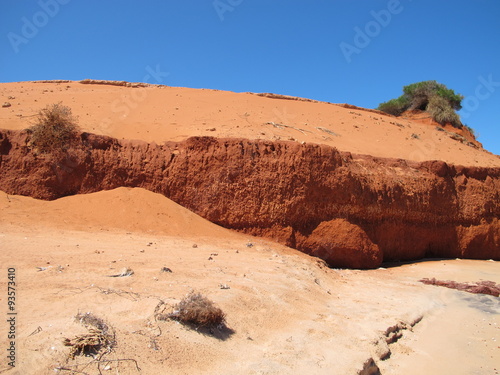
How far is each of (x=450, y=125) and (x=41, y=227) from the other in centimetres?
2799

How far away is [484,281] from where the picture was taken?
8625 millimetres

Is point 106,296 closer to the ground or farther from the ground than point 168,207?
closer to the ground

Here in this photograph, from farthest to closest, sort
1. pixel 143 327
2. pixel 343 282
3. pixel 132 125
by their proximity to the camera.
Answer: pixel 132 125
pixel 343 282
pixel 143 327

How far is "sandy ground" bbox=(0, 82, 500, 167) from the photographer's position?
1109 cm

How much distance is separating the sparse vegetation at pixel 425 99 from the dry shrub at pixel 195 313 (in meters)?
29.2

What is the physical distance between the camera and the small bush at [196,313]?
3.40m

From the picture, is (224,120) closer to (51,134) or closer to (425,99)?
(51,134)

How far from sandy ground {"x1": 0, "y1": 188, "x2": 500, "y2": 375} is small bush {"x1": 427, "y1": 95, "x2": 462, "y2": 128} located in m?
23.0

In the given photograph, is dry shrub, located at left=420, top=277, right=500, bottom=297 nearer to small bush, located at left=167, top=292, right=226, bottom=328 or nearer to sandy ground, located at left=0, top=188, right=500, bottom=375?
sandy ground, located at left=0, top=188, right=500, bottom=375

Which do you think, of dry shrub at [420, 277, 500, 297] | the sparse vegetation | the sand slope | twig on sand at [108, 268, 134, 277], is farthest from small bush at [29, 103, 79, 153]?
the sparse vegetation

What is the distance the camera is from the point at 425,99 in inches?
1226

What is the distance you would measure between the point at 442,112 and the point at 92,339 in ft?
98.5

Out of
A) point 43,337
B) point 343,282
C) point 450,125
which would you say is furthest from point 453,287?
point 450,125

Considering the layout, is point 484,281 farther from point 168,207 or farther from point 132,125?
point 132,125
